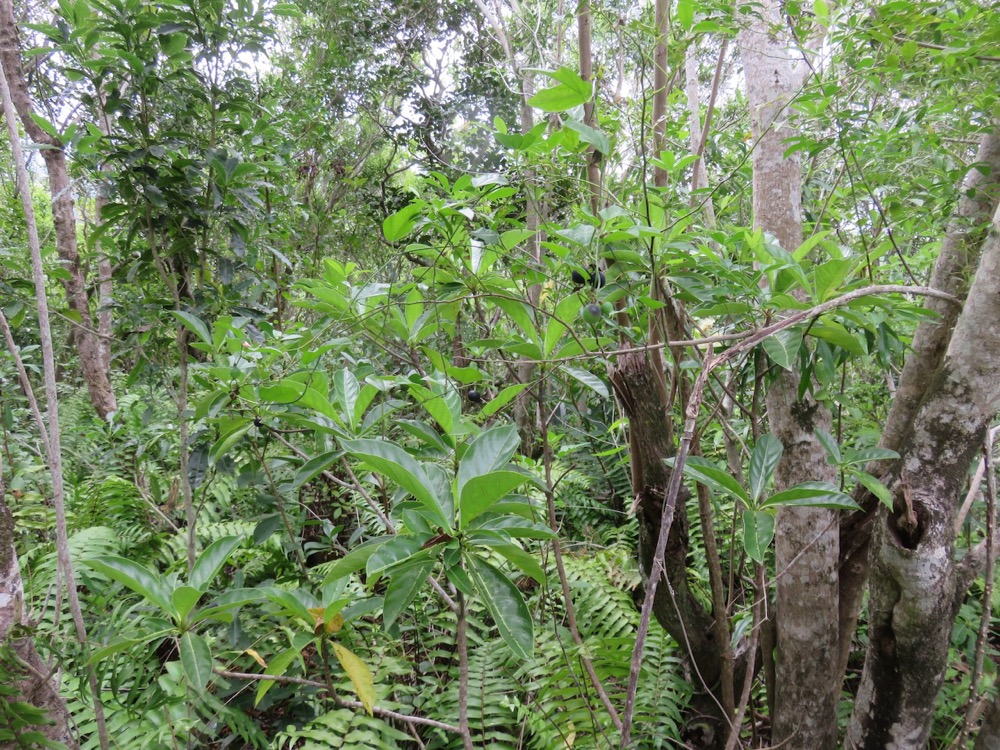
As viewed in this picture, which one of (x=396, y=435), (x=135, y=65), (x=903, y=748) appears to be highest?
(x=135, y=65)

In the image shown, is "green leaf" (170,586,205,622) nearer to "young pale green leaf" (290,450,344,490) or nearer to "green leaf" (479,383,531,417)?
"young pale green leaf" (290,450,344,490)

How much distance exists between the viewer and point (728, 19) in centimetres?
140

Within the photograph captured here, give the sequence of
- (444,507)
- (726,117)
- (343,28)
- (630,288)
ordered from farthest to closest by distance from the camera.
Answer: (343,28), (726,117), (630,288), (444,507)

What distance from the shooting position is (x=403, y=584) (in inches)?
35.4

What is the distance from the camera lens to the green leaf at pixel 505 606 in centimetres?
89

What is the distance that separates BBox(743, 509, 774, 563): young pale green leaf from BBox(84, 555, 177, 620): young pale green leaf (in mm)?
1100

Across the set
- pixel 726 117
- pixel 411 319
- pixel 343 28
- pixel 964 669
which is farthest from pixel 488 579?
pixel 343 28

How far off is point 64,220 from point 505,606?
469 cm

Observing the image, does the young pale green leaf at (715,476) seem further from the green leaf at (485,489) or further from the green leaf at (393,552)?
the green leaf at (393,552)

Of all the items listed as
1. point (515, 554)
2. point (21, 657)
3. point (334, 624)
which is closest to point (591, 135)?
point (515, 554)

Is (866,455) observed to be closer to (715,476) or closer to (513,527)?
(715,476)

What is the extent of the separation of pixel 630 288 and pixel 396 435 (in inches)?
80.9

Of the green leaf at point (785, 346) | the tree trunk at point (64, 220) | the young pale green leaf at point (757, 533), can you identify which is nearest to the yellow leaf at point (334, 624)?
the young pale green leaf at point (757, 533)

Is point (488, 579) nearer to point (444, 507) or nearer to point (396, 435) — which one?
point (444, 507)
